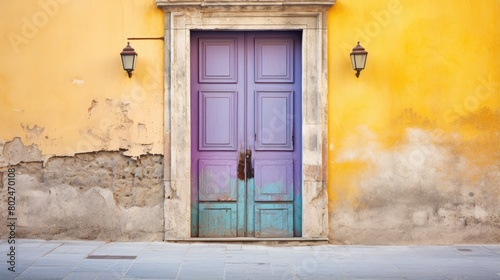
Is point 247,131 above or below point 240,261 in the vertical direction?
above

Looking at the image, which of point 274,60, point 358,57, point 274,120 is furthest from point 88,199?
point 358,57

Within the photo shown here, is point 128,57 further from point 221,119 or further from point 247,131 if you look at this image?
point 247,131

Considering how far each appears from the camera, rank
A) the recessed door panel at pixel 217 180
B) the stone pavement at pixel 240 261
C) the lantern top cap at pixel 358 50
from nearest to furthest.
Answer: the stone pavement at pixel 240 261 → the lantern top cap at pixel 358 50 → the recessed door panel at pixel 217 180

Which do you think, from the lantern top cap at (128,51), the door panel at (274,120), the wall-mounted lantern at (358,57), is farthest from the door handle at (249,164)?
the lantern top cap at (128,51)

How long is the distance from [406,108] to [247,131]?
1997 mm

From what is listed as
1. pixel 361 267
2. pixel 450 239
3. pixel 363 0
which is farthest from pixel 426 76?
pixel 361 267

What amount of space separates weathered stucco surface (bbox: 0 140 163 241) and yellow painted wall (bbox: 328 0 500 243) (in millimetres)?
2288

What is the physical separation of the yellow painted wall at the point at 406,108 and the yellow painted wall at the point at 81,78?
2.28 m

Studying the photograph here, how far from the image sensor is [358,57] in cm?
841

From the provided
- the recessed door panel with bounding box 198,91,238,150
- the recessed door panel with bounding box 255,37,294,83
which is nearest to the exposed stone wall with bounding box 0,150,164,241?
the recessed door panel with bounding box 198,91,238,150

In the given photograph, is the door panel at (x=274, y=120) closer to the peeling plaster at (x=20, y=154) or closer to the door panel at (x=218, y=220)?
the door panel at (x=218, y=220)

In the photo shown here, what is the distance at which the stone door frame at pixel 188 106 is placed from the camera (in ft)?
28.3

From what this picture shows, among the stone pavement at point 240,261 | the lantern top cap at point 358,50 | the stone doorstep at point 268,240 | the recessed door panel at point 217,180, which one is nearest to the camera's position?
the stone pavement at point 240,261

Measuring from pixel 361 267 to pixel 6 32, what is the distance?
16.8 ft
